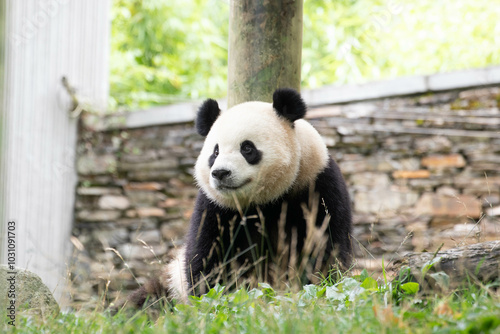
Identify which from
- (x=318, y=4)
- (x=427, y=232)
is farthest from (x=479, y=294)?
(x=318, y=4)

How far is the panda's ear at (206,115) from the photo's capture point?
3750 mm

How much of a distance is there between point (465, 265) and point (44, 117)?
257 inches

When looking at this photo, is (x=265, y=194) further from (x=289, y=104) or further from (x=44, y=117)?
(x=44, y=117)

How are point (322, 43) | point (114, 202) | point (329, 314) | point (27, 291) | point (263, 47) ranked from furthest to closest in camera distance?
point (322, 43) → point (114, 202) → point (263, 47) → point (27, 291) → point (329, 314)

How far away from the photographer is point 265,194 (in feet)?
11.7

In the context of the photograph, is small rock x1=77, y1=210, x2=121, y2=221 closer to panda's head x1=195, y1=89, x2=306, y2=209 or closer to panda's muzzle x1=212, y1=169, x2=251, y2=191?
panda's head x1=195, y1=89, x2=306, y2=209

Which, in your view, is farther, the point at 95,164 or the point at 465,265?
the point at 95,164

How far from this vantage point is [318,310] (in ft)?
8.02

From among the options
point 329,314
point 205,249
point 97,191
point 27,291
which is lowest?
point 97,191

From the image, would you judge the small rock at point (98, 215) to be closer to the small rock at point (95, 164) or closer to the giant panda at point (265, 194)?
the small rock at point (95, 164)

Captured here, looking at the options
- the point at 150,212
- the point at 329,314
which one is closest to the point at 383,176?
the point at 150,212

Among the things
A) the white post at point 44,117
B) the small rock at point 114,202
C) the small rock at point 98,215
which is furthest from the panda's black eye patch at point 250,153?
the small rock at point 98,215

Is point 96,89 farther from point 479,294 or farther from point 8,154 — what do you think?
point 479,294

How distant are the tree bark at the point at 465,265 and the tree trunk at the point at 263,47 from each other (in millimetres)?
1699
